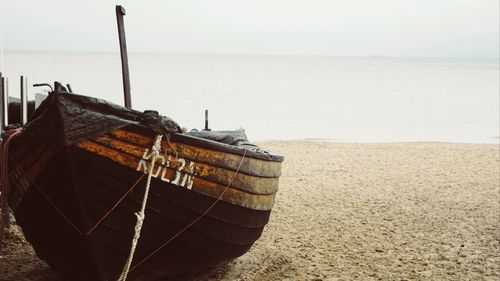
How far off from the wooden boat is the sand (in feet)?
2.73

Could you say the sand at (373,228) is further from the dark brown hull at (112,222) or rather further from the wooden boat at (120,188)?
the wooden boat at (120,188)

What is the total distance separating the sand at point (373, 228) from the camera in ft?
17.8

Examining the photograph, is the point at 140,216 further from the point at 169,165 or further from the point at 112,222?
the point at 169,165

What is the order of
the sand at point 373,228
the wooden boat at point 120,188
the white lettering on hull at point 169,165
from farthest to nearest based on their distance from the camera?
1. the sand at point 373,228
2. the white lettering on hull at point 169,165
3. the wooden boat at point 120,188

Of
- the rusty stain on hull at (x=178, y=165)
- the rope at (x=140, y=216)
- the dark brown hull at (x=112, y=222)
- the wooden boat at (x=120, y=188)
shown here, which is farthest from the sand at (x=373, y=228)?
the rusty stain on hull at (x=178, y=165)

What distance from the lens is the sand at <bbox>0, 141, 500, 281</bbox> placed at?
5.42 meters

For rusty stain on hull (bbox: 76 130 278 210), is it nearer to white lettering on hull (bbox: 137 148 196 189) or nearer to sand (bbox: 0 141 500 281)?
white lettering on hull (bbox: 137 148 196 189)

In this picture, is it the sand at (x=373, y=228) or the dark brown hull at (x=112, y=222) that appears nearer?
the dark brown hull at (x=112, y=222)

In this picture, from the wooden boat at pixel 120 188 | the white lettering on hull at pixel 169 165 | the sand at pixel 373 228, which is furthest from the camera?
the sand at pixel 373 228

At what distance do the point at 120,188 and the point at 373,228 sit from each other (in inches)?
170

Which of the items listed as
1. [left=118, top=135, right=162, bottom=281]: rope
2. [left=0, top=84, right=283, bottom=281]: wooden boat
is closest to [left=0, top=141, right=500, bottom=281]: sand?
[left=0, top=84, right=283, bottom=281]: wooden boat

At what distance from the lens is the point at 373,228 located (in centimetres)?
724

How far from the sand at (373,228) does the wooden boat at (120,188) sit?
2.73 feet

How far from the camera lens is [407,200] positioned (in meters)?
9.16
